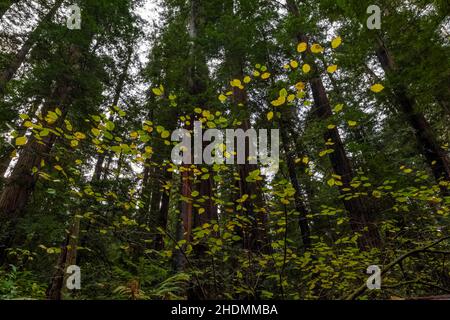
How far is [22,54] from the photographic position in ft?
29.5

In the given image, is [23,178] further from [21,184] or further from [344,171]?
[344,171]

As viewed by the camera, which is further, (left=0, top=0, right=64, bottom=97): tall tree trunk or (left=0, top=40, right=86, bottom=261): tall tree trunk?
(left=0, top=0, right=64, bottom=97): tall tree trunk

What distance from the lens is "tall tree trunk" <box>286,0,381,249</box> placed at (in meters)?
5.82

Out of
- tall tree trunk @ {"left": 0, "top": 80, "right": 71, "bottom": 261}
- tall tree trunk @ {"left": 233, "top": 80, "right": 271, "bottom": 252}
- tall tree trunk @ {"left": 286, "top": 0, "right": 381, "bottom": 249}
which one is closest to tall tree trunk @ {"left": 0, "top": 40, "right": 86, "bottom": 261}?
tall tree trunk @ {"left": 0, "top": 80, "right": 71, "bottom": 261}

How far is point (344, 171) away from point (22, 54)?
35.9 feet

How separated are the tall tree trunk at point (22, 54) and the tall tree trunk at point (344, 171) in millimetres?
6978

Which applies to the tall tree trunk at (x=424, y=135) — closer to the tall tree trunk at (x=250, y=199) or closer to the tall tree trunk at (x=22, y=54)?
the tall tree trunk at (x=250, y=199)

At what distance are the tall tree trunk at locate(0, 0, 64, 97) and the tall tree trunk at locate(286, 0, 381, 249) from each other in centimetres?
698

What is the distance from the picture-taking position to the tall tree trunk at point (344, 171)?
5.82 m

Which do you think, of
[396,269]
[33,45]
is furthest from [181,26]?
[396,269]

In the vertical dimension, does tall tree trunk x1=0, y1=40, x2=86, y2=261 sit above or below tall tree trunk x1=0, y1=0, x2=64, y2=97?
below

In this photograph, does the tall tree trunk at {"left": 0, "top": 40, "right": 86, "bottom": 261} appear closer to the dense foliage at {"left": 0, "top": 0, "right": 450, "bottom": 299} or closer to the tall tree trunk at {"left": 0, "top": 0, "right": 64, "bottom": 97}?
the dense foliage at {"left": 0, "top": 0, "right": 450, "bottom": 299}

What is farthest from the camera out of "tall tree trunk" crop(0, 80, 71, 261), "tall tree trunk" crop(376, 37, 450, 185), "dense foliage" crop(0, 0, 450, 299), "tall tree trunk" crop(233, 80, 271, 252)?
"tall tree trunk" crop(0, 80, 71, 261)

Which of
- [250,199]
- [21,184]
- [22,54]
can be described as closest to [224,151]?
[250,199]
